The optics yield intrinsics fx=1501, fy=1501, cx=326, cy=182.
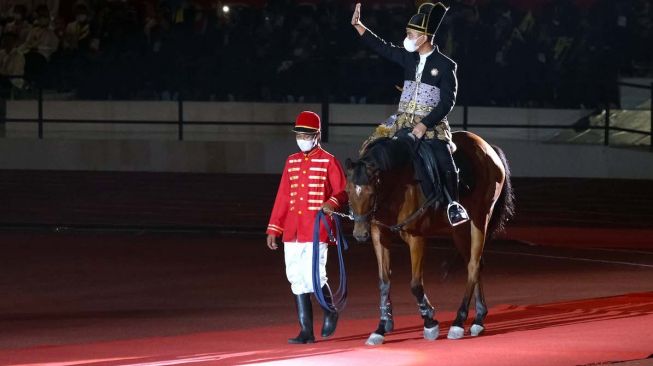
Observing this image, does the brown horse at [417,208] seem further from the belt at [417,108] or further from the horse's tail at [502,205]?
the belt at [417,108]

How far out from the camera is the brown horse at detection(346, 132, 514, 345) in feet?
34.8

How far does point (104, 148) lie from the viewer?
28688 mm

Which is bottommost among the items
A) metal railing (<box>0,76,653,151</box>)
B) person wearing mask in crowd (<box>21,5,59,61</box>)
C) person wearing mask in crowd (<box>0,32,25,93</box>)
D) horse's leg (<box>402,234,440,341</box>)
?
horse's leg (<box>402,234,440,341</box>)

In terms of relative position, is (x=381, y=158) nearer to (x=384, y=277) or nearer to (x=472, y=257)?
(x=384, y=277)

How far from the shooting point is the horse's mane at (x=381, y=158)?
10.6 meters

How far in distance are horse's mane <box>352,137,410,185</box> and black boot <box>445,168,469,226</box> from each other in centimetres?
46

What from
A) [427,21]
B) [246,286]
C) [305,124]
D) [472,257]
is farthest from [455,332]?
[246,286]

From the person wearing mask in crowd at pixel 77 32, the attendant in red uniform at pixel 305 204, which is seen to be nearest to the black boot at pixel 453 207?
the attendant in red uniform at pixel 305 204

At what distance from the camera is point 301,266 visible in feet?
35.9

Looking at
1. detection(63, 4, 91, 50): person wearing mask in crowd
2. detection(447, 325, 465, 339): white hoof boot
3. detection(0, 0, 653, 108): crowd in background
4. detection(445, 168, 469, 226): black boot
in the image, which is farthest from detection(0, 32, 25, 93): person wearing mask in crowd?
detection(447, 325, 465, 339): white hoof boot

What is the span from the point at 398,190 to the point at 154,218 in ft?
38.4

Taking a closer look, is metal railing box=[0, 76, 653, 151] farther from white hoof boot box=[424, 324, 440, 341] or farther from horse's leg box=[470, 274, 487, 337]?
white hoof boot box=[424, 324, 440, 341]

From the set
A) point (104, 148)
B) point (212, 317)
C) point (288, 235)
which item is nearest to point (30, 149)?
point (104, 148)

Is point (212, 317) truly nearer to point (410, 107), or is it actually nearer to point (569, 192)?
point (410, 107)
